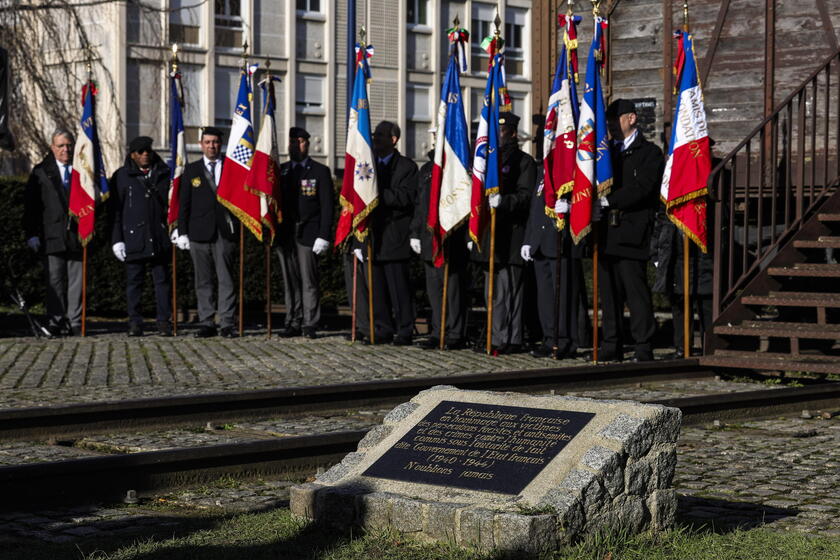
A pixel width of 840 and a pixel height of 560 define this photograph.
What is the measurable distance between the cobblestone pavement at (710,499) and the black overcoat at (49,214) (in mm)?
9015

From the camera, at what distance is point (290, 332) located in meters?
15.6

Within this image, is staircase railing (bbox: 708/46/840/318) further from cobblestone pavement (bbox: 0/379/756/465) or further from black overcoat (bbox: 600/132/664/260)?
cobblestone pavement (bbox: 0/379/756/465)

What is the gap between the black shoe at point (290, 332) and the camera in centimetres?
1557

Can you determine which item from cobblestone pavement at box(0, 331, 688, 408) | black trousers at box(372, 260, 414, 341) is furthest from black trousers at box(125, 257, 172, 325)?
black trousers at box(372, 260, 414, 341)

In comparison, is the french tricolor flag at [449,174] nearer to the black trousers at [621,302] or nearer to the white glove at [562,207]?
the white glove at [562,207]

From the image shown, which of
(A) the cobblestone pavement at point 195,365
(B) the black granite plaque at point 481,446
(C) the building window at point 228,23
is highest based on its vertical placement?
(C) the building window at point 228,23

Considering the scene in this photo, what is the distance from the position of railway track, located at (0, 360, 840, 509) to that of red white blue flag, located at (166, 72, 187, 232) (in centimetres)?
619

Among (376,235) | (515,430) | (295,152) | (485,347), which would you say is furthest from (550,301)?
(515,430)

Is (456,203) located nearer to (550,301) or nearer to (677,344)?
(550,301)

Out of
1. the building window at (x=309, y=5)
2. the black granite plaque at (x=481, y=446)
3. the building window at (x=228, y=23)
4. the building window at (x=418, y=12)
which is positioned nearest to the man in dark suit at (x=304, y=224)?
the black granite plaque at (x=481, y=446)

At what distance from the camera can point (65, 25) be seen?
34.6 meters

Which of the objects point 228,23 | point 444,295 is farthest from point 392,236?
point 228,23

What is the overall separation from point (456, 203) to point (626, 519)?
864cm

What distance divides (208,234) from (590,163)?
471 cm
